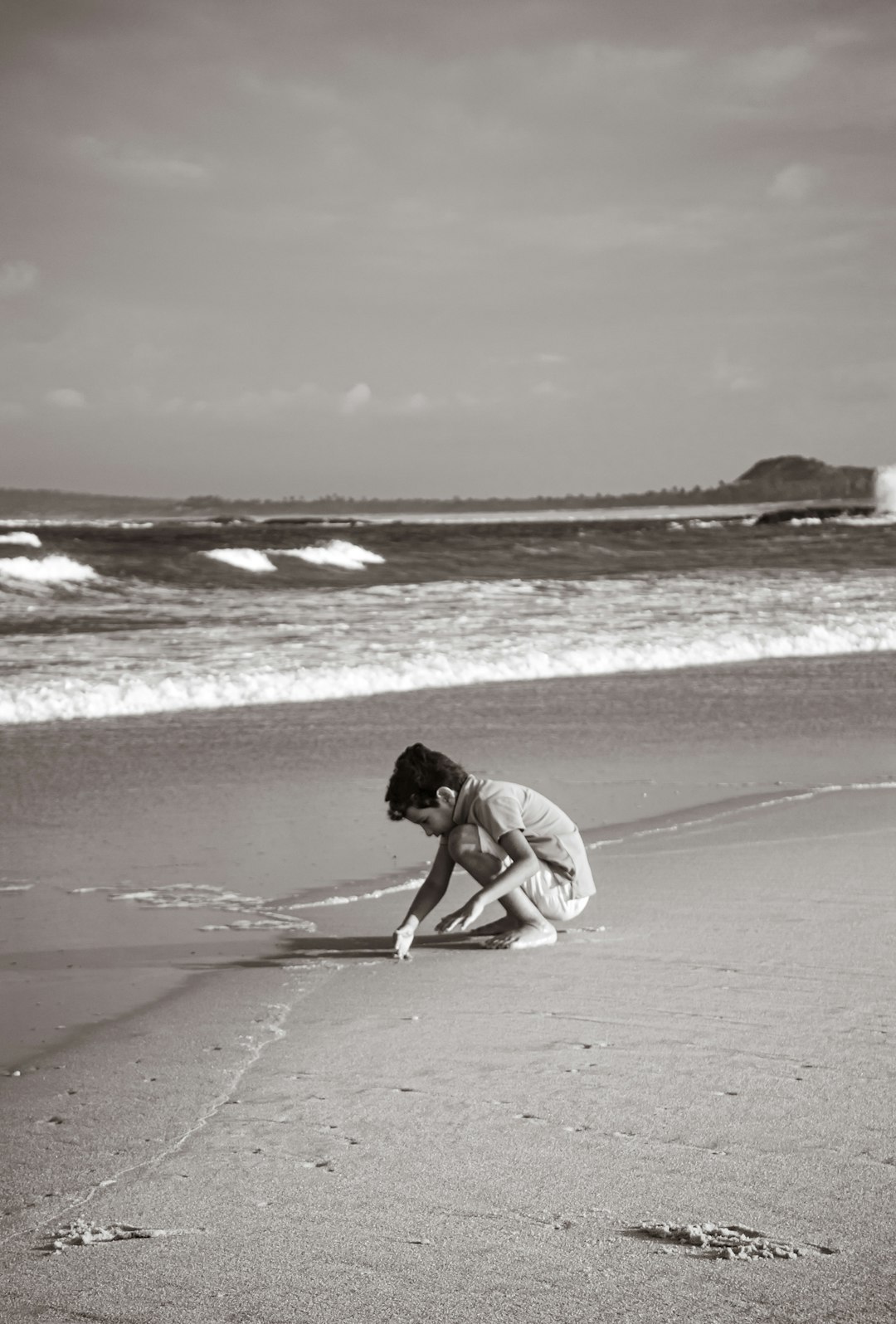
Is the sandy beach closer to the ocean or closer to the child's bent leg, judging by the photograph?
the child's bent leg

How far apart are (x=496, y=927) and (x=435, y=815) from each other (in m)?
0.49

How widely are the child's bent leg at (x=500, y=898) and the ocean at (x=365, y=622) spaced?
255 inches

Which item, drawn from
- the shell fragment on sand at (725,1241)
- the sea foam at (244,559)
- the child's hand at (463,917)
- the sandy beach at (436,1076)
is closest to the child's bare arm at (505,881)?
the child's hand at (463,917)

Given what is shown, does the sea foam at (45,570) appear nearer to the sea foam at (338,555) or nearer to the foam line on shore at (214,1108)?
the sea foam at (338,555)

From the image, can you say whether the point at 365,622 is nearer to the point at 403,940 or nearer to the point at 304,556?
the point at 403,940

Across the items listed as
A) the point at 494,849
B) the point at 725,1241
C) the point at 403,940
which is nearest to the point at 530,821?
the point at 494,849

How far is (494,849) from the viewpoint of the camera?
4977mm

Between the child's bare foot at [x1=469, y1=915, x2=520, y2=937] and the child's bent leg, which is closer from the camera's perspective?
the child's bent leg

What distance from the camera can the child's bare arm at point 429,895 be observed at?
4.71 meters

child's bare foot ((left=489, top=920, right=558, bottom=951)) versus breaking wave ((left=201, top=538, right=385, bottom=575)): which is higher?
breaking wave ((left=201, top=538, right=385, bottom=575))

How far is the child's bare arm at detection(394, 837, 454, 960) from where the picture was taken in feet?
15.5

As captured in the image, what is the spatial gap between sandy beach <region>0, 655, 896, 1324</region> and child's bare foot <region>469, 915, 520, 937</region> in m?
0.12

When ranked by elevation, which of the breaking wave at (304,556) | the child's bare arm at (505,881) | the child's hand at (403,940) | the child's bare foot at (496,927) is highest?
the breaking wave at (304,556)

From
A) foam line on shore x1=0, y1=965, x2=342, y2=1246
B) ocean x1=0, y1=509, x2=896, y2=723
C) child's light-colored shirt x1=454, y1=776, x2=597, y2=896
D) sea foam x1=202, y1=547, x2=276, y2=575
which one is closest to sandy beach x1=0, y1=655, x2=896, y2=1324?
foam line on shore x1=0, y1=965, x2=342, y2=1246
